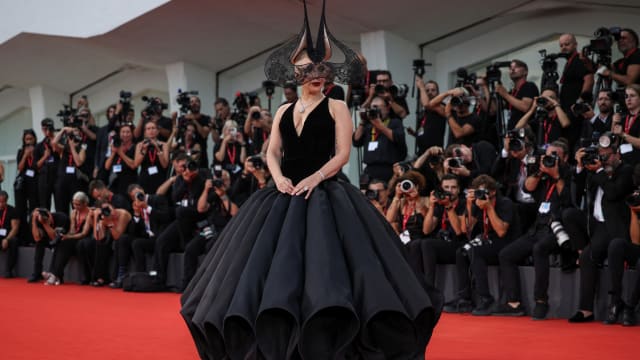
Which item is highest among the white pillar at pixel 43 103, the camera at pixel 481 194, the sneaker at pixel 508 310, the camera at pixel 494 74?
the white pillar at pixel 43 103

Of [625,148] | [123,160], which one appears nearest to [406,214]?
[625,148]

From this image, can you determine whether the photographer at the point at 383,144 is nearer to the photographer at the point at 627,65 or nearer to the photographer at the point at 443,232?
the photographer at the point at 443,232

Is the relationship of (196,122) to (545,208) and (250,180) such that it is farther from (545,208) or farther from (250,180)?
(545,208)

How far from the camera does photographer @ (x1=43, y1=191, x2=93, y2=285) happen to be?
9.75 metres

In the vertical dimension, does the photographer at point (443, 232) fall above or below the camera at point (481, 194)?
below

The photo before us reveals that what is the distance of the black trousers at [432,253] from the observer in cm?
710

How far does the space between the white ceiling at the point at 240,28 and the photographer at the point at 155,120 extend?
1.15 m

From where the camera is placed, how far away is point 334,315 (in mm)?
3541

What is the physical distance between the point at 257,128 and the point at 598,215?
161 inches

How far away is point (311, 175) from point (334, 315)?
2.35ft

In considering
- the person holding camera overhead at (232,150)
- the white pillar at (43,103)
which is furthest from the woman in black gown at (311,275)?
the white pillar at (43,103)

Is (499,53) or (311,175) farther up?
(499,53)

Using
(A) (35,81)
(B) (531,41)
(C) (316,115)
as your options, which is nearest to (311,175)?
(C) (316,115)

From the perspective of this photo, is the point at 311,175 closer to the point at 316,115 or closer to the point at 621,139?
the point at 316,115
